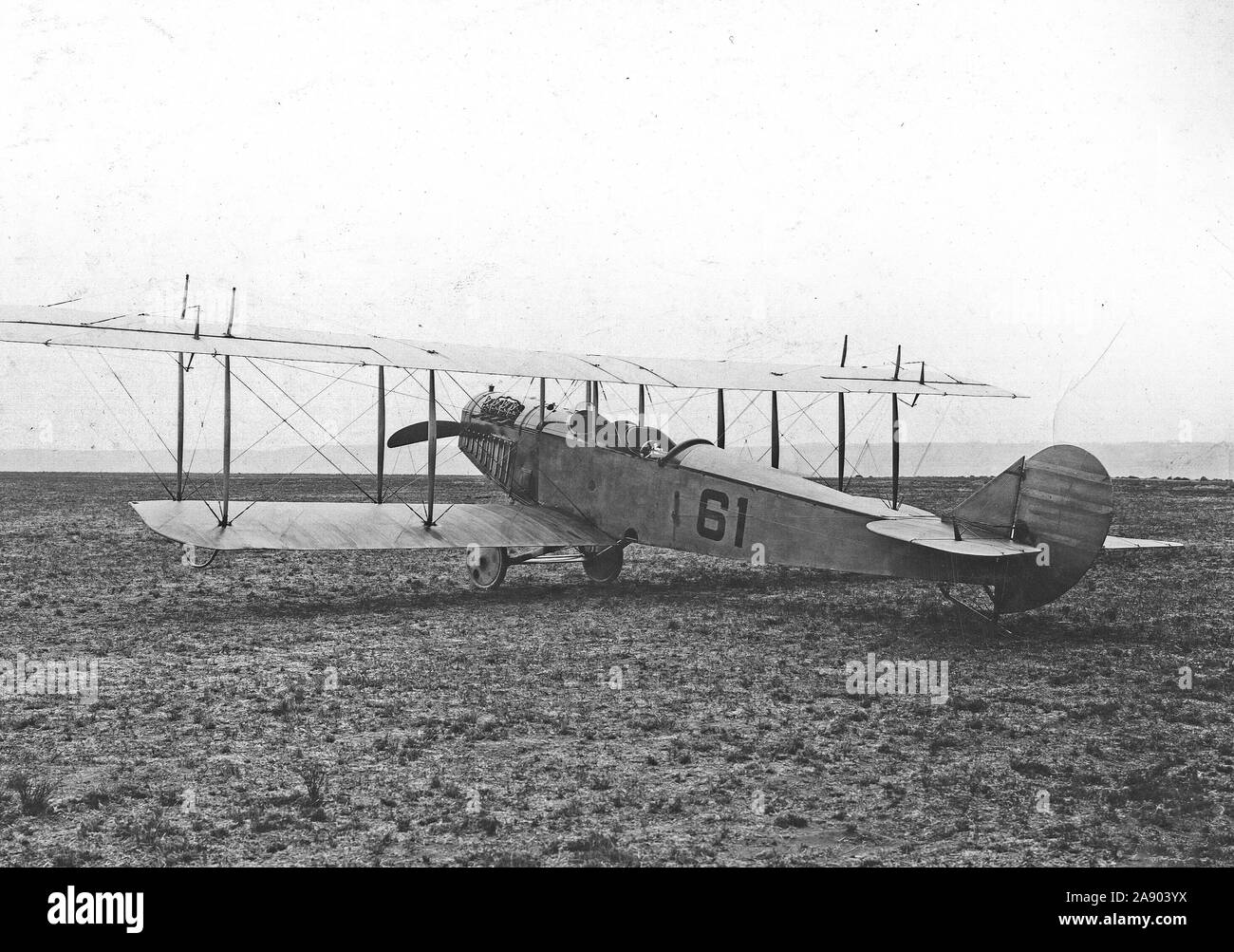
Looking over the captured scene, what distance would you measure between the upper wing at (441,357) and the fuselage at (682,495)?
1029 millimetres

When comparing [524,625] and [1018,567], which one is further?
[524,625]

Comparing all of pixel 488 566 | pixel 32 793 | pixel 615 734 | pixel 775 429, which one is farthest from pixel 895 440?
pixel 32 793

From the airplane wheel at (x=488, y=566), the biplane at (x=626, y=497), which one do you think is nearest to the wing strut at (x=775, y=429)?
the biplane at (x=626, y=497)

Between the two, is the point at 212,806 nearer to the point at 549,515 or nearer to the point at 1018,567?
the point at 1018,567

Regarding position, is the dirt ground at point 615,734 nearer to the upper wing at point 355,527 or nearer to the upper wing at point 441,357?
the upper wing at point 355,527

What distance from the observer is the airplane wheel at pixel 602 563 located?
44.7 feet

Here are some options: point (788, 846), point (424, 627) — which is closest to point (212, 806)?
point (788, 846)

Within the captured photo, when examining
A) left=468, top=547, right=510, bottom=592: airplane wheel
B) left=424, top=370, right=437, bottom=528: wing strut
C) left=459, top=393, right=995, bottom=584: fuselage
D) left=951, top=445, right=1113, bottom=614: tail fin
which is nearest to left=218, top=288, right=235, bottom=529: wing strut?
left=424, top=370, right=437, bottom=528: wing strut

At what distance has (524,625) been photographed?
1045cm

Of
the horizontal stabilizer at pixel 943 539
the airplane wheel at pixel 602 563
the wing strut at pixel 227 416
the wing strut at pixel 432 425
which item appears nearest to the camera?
the horizontal stabilizer at pixel 943 539

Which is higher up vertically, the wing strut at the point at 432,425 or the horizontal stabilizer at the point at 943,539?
the wing strut at the point at 432,425

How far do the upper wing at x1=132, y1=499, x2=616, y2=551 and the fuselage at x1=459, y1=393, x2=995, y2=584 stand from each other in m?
0.68

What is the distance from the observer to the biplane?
8.76m
